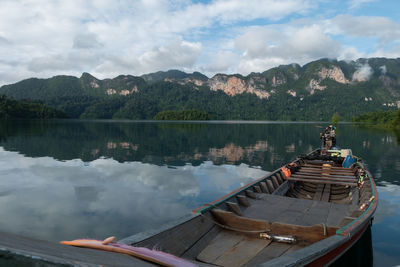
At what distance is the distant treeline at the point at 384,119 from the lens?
9681cm

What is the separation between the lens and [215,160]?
98.2ft

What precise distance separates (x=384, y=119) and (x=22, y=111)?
17928 centimetres

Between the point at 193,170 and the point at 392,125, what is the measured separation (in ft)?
335

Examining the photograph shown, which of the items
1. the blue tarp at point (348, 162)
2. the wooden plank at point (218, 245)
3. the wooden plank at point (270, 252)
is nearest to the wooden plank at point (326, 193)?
the blue tarp at point (348, 162)

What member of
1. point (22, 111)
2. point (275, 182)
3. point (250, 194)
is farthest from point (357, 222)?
point (22, 111)

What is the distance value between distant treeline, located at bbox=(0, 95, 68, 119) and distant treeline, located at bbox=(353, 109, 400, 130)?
165403mm

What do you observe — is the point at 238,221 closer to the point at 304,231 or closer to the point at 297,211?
the point at 304,231

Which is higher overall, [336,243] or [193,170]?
[336,243]

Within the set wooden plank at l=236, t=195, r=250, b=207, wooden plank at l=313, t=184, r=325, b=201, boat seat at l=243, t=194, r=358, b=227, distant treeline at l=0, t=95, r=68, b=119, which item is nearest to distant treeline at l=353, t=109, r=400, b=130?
wooden plank at l=313, t=184, r=325, b=201

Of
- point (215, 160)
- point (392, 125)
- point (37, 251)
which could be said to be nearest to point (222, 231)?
point (37, 251)

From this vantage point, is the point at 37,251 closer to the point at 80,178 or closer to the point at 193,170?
the point at 80,178

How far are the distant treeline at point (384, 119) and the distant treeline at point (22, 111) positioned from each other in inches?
6512

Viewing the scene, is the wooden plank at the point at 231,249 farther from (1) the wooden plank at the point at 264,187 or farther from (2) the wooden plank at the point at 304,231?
(1) the wooden plank at the point at 264,187

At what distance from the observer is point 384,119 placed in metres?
127
